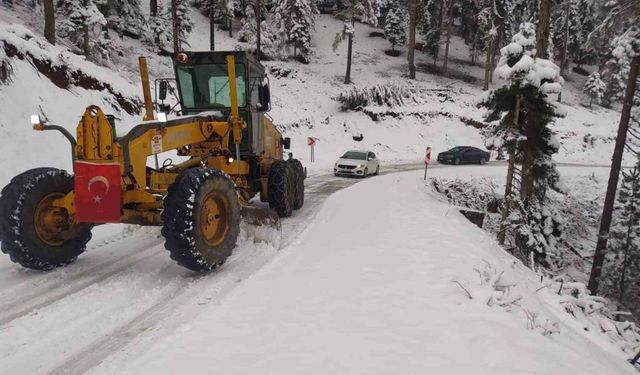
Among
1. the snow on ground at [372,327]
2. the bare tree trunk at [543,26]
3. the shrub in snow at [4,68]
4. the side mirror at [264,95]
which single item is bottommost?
the snow on ground at [372,327]

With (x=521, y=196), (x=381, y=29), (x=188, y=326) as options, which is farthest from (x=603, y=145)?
(x=188, y=326)

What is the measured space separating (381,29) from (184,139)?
60547 mm

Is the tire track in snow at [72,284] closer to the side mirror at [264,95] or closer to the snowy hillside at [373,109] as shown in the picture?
the side mirror at [264,95]

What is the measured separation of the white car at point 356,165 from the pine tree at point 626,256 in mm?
11504

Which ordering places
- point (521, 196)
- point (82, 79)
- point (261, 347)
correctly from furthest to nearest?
point (521, 196), point (82, 79), point (261, 347)

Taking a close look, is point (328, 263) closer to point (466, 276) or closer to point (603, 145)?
point (466, 276)

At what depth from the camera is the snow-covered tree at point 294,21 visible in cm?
4315

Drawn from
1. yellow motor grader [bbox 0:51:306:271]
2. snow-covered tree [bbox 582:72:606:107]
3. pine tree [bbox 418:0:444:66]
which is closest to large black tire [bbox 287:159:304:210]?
yellow motor grader [bbox 0:51:306:271]

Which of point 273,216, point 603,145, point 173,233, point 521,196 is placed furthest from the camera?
point 603,145

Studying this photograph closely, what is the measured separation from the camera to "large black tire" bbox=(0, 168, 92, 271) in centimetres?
529

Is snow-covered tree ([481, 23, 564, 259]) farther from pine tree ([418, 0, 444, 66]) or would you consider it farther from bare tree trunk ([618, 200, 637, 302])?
pine tree ([418, 0, 444, 66])

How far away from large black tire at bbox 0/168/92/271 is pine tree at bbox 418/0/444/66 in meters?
49.0

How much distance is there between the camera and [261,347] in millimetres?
3750

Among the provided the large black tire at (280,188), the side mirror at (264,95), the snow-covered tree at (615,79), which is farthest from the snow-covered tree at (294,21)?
the side mirror at (264,95)
